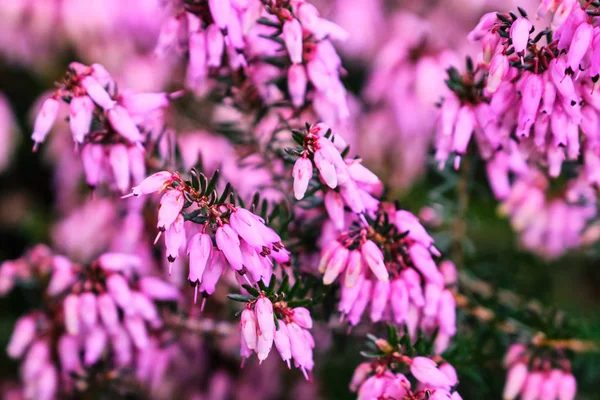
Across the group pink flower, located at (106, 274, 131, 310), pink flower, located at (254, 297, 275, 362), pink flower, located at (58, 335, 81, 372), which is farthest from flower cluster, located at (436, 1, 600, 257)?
pink flower, located at (58, 335, 81, 372)

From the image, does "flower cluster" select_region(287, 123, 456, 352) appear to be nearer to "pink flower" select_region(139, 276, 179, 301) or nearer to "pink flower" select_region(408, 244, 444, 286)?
"pink flower" select_region(408, 244, 444, 286)

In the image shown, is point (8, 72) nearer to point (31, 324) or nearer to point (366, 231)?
point (31, 324)

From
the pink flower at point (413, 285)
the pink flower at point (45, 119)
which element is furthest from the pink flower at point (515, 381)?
the pink flower at point (45, 119)

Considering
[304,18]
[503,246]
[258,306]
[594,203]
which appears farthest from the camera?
[503,246]

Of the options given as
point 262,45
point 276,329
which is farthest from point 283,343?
point 262,45

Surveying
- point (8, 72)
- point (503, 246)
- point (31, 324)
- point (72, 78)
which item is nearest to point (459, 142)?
point (72, 78)

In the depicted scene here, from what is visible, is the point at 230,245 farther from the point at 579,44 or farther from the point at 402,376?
the point at 579,44
